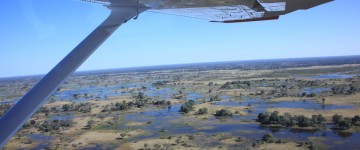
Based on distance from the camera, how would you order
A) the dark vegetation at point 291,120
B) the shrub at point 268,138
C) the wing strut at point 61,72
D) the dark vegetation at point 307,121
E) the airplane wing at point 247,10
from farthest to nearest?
the dark vegetation at point 291,120
the dark vegetation at point 307,121
the shrub at point 268,138
the airplane wing at point 247,10
the wing strut at point 61,72

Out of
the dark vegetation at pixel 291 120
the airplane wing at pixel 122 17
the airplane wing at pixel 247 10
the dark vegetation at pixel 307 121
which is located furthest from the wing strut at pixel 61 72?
the dark vegetation at pixel 291 120

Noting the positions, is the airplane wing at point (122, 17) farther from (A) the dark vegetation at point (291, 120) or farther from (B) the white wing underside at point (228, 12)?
(A) the dark vegetation at point (291, 120)

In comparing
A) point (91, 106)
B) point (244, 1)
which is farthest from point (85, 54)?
point (91, 106)

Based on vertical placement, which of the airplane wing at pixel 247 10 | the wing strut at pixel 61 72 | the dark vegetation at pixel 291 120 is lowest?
the dark vegetation at pixel 291 120

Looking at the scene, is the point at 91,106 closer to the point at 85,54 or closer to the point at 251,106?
the point at 251,106

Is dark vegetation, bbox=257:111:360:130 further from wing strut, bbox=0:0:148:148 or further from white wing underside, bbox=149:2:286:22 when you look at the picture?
wing strut, bbox=0:0:148:148

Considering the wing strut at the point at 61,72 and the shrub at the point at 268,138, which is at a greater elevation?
the wing strut at the point at 61,72

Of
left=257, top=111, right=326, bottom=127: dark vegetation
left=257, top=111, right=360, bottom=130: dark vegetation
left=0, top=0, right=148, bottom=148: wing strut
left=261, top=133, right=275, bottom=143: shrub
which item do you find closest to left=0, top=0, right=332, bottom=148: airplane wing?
Answer: left=0, top=0, right=148, bottom=148: wing strut

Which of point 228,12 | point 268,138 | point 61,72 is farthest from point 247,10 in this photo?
point 268,138

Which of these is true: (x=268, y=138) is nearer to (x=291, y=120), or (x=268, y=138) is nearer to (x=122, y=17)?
(x=291, y=120)
